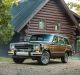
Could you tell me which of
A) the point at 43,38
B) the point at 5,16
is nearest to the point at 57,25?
the point at 5,16

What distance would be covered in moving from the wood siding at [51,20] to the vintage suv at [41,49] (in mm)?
13488

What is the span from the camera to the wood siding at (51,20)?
38906mm

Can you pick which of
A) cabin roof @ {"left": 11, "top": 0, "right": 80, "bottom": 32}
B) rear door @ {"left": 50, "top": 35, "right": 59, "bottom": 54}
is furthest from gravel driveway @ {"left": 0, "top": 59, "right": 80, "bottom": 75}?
cabin roof @ {"left": 11, "top": 0, "right": 80, "bottom": 32}

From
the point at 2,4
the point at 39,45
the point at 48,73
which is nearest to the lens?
the point at 48,73

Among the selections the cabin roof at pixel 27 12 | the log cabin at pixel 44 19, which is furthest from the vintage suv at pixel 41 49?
the log cabin at pixel 44 19

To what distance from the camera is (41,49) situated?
72.1 ft

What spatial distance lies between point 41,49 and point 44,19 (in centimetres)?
1818

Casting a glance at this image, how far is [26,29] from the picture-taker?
37906mm

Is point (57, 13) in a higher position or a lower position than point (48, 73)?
higher

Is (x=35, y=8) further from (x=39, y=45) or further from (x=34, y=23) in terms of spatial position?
(x=39, y=45)

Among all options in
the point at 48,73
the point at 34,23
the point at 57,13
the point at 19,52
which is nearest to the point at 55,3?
the point at 57,13

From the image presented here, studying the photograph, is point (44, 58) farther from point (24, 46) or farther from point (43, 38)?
point (43, 38)

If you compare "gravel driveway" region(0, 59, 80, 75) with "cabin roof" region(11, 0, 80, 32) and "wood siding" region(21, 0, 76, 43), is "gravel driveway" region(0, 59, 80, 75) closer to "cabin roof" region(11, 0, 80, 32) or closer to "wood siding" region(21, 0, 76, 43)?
"cabin roof" region(11, 0, 80, 32)

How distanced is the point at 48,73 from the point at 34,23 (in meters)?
22.5
